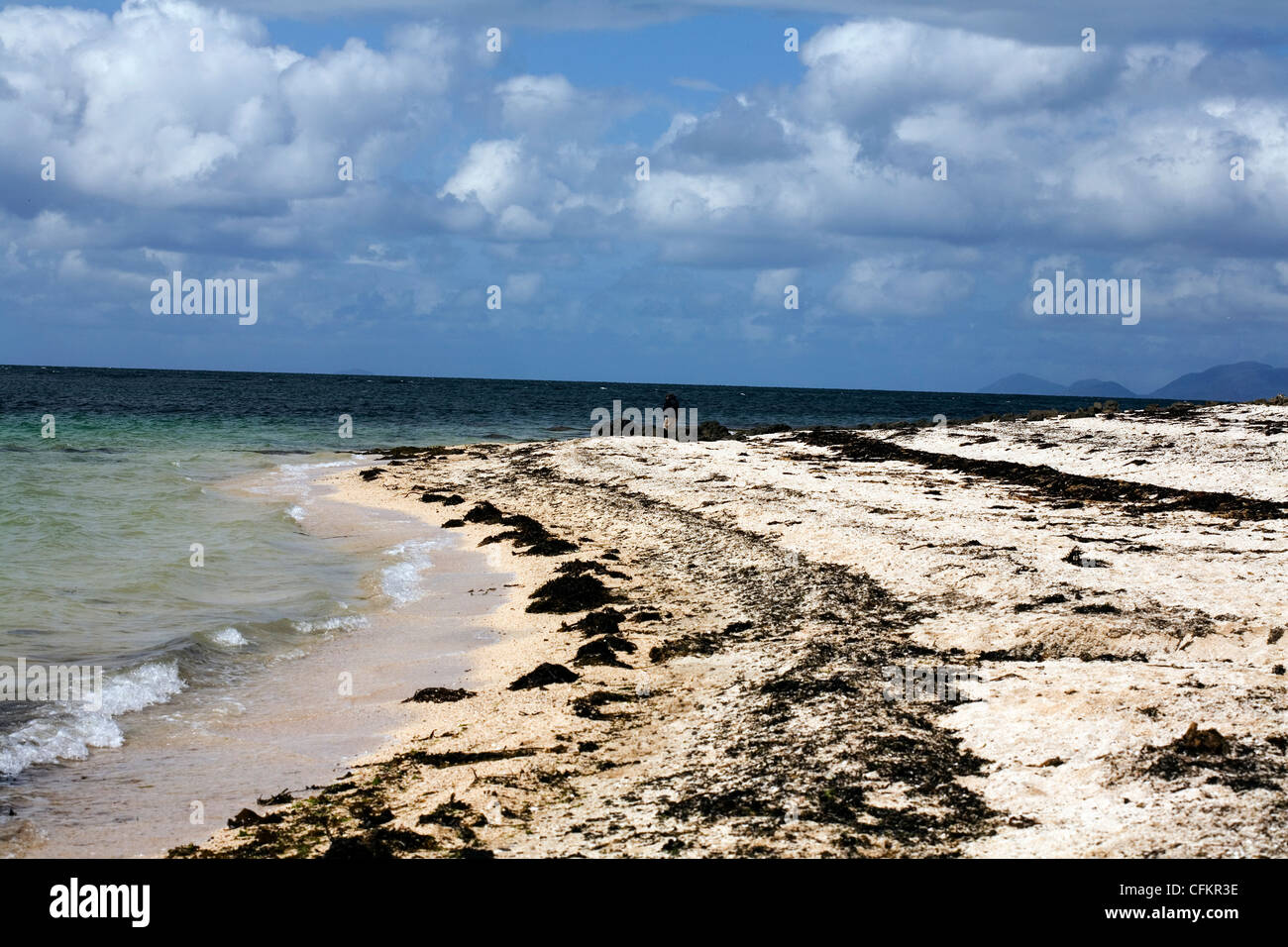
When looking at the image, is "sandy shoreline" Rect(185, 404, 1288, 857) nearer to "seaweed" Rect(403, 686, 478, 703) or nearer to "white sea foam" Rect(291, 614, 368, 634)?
"seaweed" Rect(403, 686, 478, 703)

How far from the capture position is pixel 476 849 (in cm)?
667

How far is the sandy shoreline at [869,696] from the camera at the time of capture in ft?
21.5

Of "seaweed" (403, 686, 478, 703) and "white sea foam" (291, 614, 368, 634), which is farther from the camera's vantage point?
"white sea foam" (291, 614, 368, 634)

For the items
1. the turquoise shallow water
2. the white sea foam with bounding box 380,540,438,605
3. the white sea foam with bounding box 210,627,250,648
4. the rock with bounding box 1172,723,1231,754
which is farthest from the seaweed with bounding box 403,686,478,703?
the rock with bounding box 1172,723,1231,754

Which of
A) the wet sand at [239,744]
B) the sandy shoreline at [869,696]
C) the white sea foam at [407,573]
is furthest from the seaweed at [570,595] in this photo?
the white sea foam at [407,573]

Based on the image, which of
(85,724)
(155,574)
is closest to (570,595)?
(85,724)

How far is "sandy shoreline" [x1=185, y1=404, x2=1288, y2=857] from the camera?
6.55 meters

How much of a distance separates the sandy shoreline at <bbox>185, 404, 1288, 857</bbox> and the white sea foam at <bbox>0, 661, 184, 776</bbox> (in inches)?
108

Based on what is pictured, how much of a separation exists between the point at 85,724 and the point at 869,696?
24.2 feet

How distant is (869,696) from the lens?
9.13 m

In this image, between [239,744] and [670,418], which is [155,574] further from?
[670,418]
